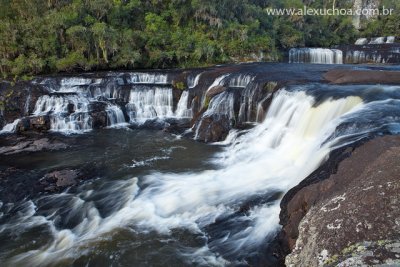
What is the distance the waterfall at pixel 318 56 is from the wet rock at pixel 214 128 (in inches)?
806

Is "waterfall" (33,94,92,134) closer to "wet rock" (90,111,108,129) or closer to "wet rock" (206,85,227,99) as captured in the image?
"wet rock" (90,111,108,129)

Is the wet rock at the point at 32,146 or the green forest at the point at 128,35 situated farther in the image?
the green forest at the point at 128,35

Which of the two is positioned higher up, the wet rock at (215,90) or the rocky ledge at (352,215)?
the wet rock at (215,90)

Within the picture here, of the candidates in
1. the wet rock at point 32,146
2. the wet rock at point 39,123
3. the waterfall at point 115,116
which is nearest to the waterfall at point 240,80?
the waterfall at point 115,116

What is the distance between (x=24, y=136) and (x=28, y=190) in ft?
23.5

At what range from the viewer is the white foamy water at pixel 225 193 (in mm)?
7996

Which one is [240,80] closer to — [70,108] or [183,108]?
[183,108]

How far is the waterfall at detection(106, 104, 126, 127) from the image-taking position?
62.8 ft

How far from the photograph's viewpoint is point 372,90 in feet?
42.4

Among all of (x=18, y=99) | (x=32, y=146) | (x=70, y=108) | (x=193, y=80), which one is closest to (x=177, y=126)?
(x=193, y=80)

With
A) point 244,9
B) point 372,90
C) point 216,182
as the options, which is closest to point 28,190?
point 216,182

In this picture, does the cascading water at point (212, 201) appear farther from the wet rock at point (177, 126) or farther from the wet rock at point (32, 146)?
the wet rock at point (32, 146)

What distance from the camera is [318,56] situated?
3300cm

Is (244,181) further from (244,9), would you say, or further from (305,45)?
(305,45)
